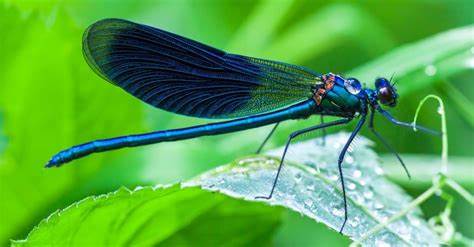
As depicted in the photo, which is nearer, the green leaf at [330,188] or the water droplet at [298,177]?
the green leaf at [330,188]

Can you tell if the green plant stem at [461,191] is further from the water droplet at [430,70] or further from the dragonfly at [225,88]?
the water droplet at [430,70]

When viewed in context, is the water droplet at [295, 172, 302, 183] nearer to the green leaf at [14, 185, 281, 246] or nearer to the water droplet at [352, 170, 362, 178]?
the green leaf at [14, 185, 281, 246]

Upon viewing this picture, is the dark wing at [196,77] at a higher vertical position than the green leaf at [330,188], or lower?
higher

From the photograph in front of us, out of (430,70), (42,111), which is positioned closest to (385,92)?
(430,70)

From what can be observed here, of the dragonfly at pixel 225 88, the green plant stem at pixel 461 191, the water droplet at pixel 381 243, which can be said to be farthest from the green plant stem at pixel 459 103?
the water droplet at pixel 381 243

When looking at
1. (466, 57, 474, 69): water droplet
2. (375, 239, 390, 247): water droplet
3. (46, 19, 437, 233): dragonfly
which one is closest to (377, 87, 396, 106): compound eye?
(46, 19, 437, 233): dragonfly

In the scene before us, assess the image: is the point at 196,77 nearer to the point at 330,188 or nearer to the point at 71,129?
the point at 71,129

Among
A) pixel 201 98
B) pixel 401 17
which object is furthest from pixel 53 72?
pixel 401 17
